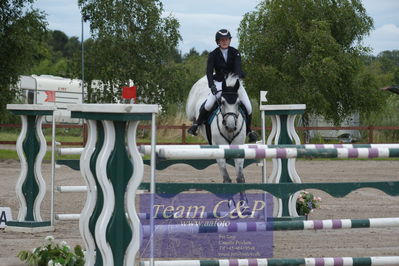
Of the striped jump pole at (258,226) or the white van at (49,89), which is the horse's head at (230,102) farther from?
the white van at (49,89)

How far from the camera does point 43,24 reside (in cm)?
2138

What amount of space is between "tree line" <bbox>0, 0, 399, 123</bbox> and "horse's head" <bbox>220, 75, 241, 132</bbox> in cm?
1304

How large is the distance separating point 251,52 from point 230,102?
16.2m

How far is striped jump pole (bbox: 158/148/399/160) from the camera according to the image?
4074 millimetres

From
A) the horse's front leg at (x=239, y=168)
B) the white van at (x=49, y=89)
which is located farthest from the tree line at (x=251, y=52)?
the horse's front leg at (x=239, y=168)

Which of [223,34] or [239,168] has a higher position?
[223,34]

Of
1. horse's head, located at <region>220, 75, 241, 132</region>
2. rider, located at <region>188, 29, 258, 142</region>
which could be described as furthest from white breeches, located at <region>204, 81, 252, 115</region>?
horse's head, located at <region>220, 75, 241, 132</region>

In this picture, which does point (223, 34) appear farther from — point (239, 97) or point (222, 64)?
point (239, 97)

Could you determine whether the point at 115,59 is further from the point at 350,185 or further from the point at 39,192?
the point at 350,185

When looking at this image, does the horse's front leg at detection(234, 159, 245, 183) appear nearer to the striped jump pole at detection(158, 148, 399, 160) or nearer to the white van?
the striped jump pole at detection(158, 148, 399, 160)

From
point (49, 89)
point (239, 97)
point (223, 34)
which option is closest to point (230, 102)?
point (239, 97)

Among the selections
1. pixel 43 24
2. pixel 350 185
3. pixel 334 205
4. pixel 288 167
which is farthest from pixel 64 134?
pixel 350 185

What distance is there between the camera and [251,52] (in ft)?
79.6

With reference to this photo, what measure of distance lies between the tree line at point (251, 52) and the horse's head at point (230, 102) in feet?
42.8
